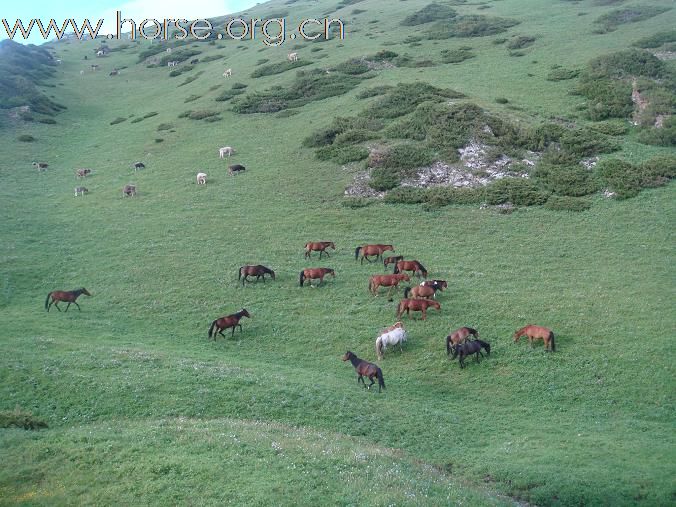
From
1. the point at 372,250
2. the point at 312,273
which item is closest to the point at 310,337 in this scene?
the point at 312,273

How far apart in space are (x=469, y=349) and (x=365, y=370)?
4037 millimetres

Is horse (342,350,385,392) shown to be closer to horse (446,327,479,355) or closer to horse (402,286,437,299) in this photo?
horse (446,327,479,355)

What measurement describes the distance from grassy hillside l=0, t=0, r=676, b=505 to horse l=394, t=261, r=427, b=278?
1434mm

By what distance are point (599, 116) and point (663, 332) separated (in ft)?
90.8

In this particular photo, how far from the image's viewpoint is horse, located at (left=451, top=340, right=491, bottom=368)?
21250 mm

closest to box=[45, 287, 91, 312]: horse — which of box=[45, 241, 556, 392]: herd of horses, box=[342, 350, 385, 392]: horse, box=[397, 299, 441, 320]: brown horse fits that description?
box=[45, 241, 556, 392]: herd of horses

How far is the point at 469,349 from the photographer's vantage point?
2136 cm

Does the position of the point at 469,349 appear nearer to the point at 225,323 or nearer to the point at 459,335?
the point at 459,335

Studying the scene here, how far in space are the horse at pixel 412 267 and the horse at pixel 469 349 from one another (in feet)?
23.8

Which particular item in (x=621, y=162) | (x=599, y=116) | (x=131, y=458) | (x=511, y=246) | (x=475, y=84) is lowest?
(x=131, y=458)

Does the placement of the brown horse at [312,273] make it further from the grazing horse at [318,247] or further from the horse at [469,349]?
the horse at [469,349]

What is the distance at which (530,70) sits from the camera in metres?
57.7

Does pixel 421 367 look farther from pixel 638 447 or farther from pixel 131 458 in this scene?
pixel 131 458

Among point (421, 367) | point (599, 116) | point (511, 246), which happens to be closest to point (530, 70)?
point (599, 116)
